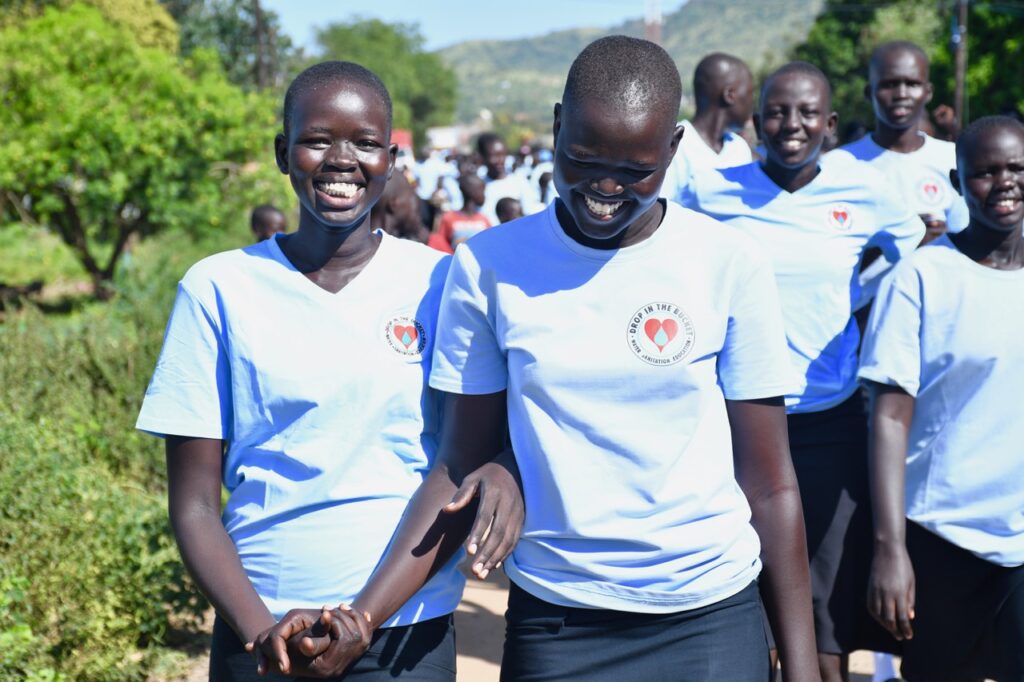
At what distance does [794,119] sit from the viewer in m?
3.86

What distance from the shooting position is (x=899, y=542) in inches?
122

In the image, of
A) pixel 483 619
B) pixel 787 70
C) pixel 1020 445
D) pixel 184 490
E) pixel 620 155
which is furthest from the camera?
pixel 483 619

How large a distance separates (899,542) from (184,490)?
1.78 meters

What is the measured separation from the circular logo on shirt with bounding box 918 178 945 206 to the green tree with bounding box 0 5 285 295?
1189 cm

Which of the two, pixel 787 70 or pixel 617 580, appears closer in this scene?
pixel 617 580

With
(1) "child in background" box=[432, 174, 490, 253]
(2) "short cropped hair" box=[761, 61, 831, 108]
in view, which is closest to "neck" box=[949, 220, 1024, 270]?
(2) "short cropped hair" box=[761, 61, 831, 108]

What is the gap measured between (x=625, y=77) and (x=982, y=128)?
160 cm

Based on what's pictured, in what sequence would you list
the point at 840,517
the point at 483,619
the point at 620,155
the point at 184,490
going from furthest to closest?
the point at 483,619 → the point at 840,517 → the point at 184,490 → the point at 620,155

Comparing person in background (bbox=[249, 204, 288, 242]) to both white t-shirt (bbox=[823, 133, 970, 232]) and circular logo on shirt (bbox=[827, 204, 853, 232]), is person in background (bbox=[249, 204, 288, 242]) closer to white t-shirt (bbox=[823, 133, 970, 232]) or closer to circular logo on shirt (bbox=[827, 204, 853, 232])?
white t-shirt (bbox=[823, 133, 970, 232])

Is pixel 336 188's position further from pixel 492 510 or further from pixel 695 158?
pixel 695 158

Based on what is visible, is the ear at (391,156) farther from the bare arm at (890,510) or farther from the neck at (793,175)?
the neck at (793,175)

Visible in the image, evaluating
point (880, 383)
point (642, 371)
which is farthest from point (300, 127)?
point (880, 383)

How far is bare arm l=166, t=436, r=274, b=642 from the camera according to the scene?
230 cm

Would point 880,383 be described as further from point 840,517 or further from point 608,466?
point 608,466
